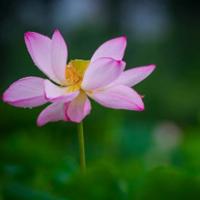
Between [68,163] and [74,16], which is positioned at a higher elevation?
[68,163]

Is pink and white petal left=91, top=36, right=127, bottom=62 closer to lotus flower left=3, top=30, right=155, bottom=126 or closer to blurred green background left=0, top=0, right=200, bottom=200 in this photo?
lotus flower left=3, top=30, right=155, bottom=126

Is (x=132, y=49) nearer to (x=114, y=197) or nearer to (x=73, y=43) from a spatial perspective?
(x=73, y=43)

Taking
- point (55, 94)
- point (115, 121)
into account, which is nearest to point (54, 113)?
point (55, 94)

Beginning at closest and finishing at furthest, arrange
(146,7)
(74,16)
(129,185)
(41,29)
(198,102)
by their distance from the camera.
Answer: (129,185) < (198,102) < (41,29) < (74,16) < (146,7)

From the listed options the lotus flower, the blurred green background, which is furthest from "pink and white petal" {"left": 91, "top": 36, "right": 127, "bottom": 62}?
the blurred green background

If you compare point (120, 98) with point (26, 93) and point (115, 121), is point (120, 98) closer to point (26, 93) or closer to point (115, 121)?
point (26, 93)

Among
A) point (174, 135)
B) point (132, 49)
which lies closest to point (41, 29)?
point (132, 49)
